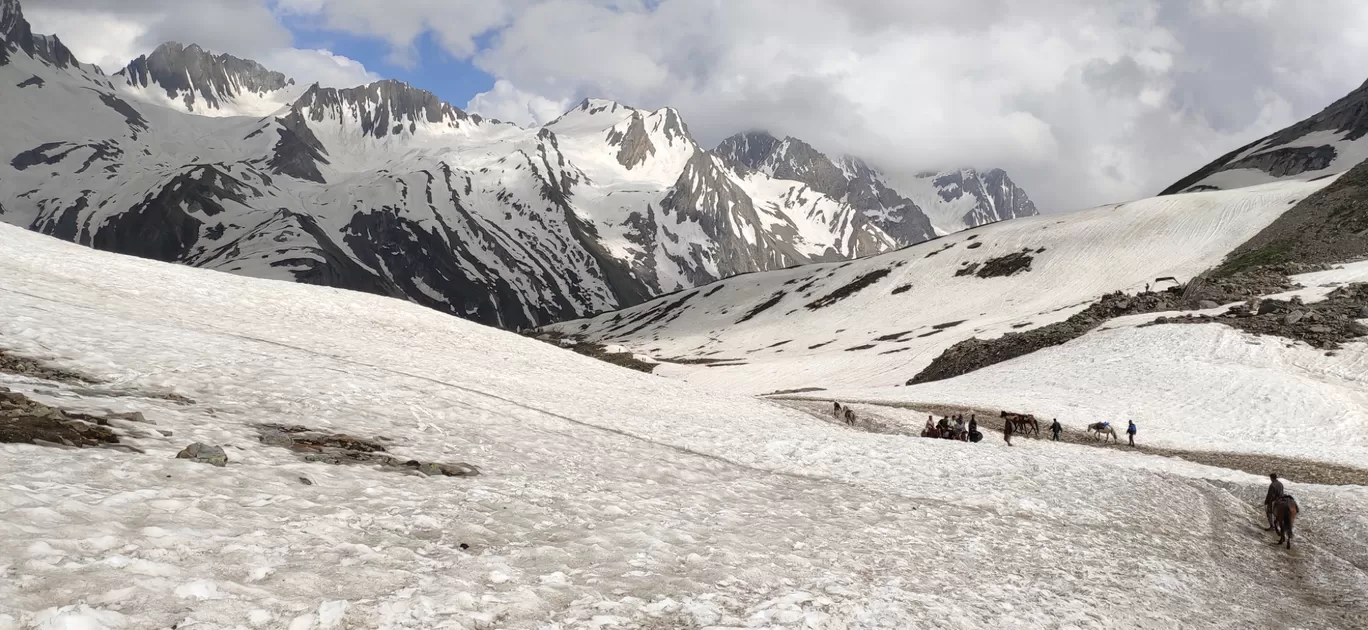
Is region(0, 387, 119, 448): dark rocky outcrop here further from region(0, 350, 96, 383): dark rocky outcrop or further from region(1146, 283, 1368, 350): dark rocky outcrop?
region(1146, 283, 1368, 350): dark rocky outcrop

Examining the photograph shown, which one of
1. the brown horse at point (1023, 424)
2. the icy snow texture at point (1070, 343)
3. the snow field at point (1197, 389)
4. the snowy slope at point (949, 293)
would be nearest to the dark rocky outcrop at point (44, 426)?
the brown horse at point (1023, 424)

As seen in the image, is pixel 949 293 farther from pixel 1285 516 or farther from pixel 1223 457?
pixel 1285 516

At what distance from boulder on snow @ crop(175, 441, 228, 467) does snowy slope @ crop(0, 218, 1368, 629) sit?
33cm

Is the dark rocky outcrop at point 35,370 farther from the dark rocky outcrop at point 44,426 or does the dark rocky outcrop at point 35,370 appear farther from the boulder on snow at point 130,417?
the boulder on snow at point 130,417

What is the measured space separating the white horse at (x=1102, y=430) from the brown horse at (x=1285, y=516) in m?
18.4

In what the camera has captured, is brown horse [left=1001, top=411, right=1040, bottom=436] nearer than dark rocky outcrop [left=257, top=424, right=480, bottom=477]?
No

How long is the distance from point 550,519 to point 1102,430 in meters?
33.9

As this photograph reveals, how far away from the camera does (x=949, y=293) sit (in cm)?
11600

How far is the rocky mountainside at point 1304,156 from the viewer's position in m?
167

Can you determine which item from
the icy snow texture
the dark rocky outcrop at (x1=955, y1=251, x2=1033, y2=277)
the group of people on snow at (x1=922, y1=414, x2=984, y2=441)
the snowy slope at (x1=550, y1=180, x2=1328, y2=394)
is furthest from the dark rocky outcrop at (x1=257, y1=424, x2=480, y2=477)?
the dark rocky outcrop at (x1=955, y1=251, x2=1033, y2=277)

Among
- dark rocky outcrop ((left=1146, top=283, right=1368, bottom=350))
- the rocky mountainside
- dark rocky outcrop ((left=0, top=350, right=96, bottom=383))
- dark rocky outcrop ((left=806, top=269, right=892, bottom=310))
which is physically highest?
the rocky mountainside

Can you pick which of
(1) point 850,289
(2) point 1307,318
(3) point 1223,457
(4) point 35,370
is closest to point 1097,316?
(2) point 1307,318

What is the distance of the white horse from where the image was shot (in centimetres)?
3603

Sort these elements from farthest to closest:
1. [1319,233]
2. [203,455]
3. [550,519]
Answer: [1319,233] → [550,519] → [203,455]
